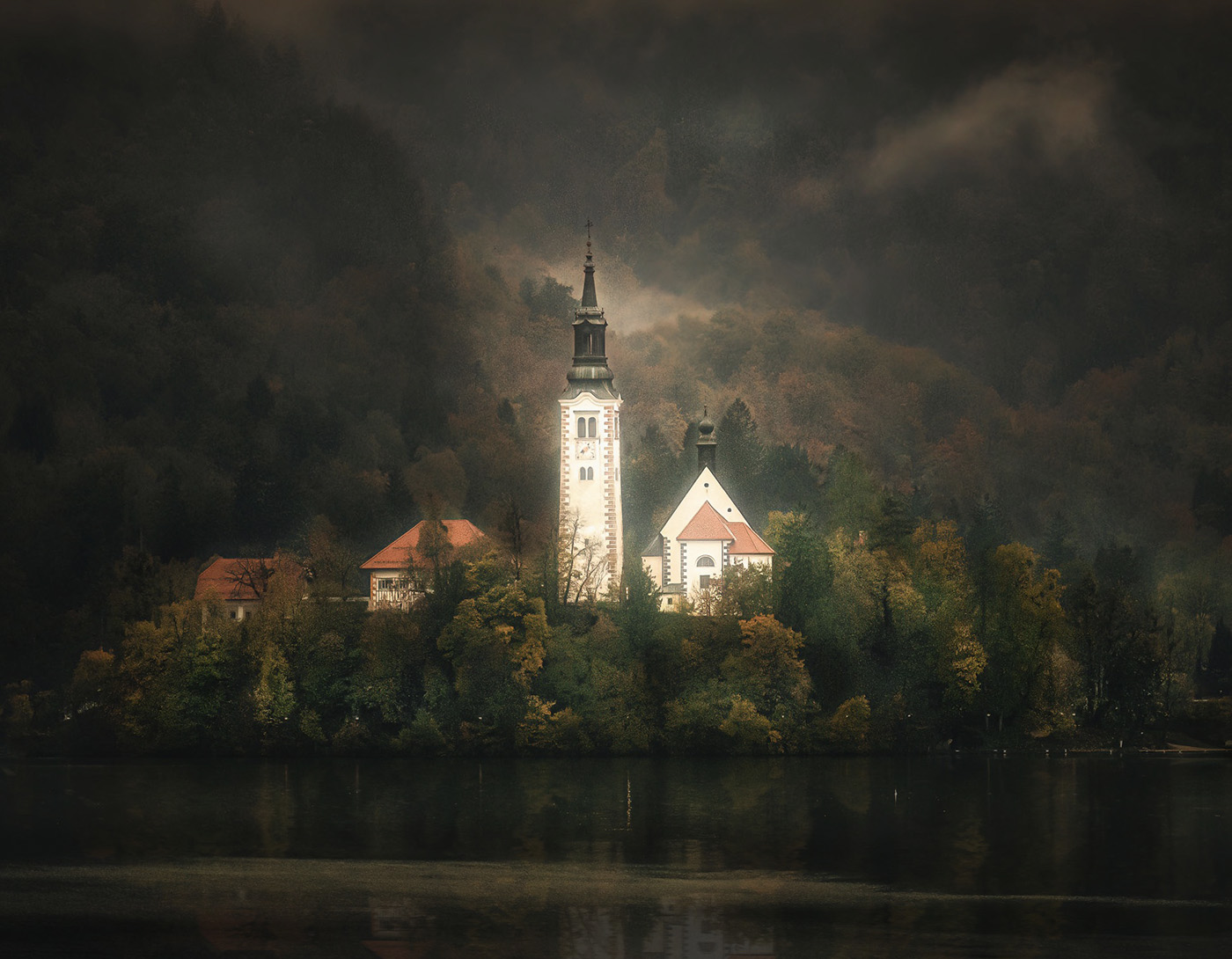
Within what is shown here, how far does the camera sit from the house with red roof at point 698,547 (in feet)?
310

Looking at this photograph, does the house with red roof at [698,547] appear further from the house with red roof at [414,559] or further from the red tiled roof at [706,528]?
the house with red roof at [414,559]

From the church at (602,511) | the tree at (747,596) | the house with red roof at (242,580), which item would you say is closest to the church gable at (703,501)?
the church at (602,511)

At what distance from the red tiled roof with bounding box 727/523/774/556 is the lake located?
19.7 m

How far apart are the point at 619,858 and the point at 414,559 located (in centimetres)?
3835

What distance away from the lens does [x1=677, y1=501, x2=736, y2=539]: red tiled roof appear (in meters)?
95.1

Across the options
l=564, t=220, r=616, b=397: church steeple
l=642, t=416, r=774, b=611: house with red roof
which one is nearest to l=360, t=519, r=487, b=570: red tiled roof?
l=564, t=220, r=616, b=397: church steeple

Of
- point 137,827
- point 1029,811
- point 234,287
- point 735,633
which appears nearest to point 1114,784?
point 1029,811

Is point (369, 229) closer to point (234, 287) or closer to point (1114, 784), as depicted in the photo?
point (234, 287)

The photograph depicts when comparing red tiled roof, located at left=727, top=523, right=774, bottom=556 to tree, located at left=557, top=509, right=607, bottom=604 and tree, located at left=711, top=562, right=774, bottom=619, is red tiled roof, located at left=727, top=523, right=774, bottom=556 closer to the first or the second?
tree, located at left=557, top=509, right=607, bottom=604

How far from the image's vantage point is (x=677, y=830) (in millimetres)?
58000

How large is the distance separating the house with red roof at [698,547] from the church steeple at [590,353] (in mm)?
8963

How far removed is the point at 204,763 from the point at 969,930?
43.9 metres

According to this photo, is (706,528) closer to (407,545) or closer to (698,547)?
(698,547)

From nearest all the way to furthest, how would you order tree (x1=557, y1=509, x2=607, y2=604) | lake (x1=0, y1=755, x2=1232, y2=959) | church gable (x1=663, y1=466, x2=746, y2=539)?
lake (x1=0, y1=755, x2=1232, y2=959) < tree (x1=557, y1=509, x2=607, y2=604) < church gable (x1=663, y1=466, x2=746, y2=539)
